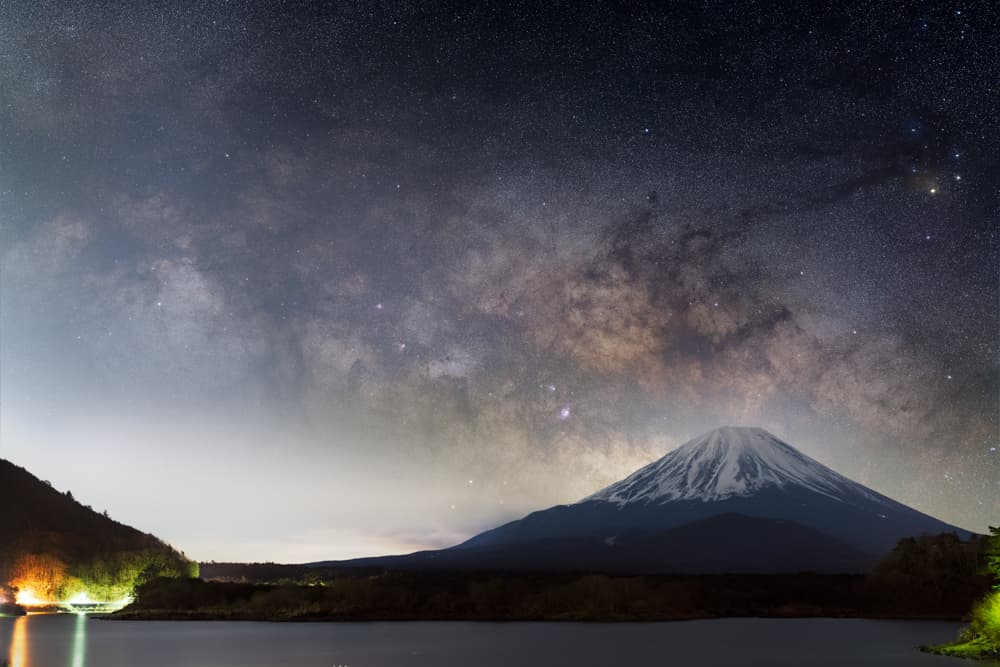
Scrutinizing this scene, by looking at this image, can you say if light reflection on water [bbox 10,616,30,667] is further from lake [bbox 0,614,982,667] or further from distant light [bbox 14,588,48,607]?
distant light [bbox 14,588,48,607]

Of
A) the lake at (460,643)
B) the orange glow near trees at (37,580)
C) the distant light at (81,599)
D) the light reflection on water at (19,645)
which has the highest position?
the orange glow near trees at (37,580)

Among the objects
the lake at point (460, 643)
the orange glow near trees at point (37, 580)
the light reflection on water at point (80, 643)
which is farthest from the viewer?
the orange glow near trees at point (37, 580)

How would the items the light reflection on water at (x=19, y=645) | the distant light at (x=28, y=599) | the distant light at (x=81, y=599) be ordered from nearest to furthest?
the light reflection on water at (x=19, y=645), the distant light at (x=28, y=599), the distant light at (x=81, y=599)

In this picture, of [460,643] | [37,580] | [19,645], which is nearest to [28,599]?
[37,580]

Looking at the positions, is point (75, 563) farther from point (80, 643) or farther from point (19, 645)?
point (19, 645)

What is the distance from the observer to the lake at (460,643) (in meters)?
49.8

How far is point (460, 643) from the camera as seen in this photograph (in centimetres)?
6303

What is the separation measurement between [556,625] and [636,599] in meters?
18.0

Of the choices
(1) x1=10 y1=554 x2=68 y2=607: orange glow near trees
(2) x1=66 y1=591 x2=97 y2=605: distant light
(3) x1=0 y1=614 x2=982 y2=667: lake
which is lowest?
(3) x1=0 y1=614 x2=982 y2=667: lake

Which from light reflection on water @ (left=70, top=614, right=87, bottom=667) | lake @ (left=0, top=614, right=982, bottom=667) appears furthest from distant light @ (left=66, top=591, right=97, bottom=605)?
light reflection on water @ (left=70, top=614, right=87, bottom=667)

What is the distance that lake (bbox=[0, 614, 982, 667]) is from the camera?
49.8 metres

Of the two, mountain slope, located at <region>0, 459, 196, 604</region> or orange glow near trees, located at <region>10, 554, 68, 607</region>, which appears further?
mountain slope, located at <region>0, 459, 196, 604</region>

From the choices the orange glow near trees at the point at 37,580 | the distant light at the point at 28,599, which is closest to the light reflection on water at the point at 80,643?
the distant light at the point at 28,599

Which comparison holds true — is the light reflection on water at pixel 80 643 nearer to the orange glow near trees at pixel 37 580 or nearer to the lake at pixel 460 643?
the lake at pixel 460 643
